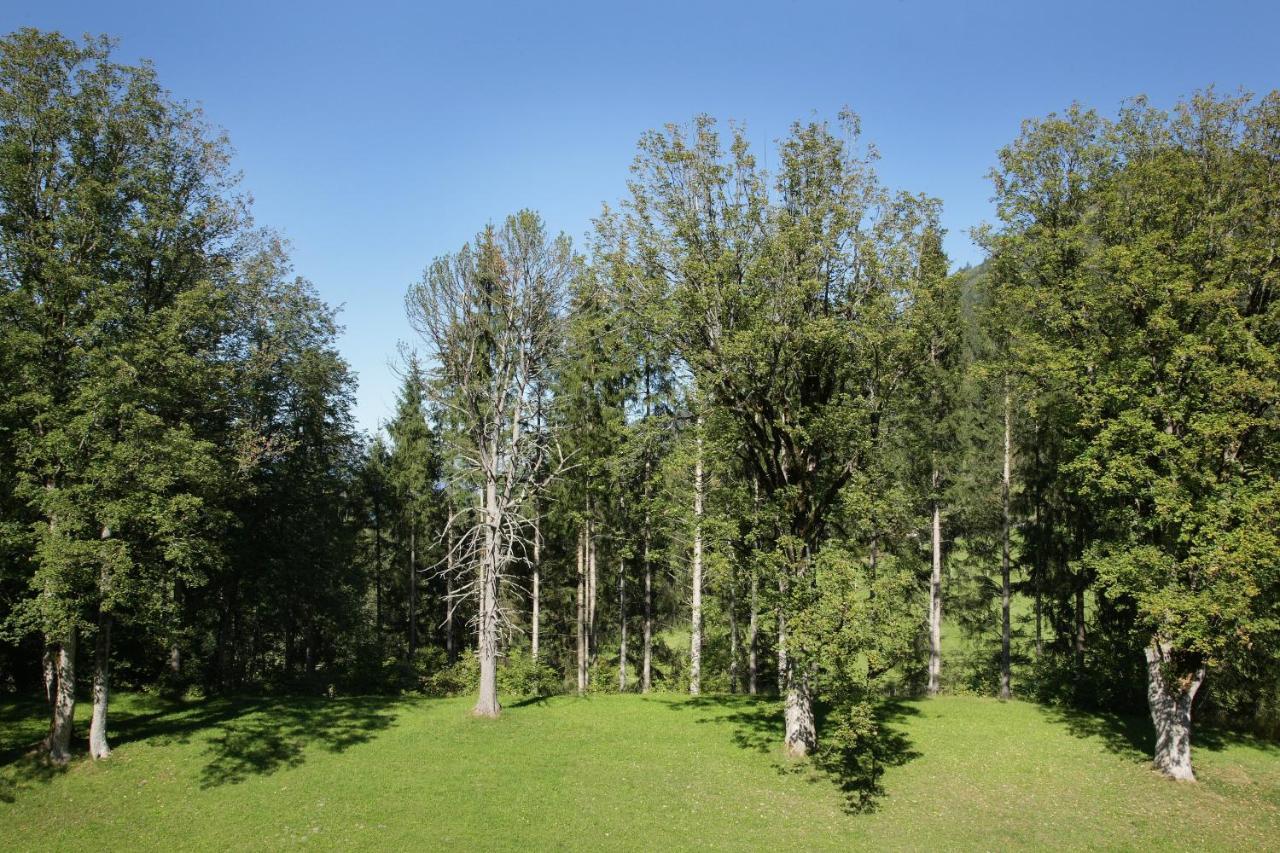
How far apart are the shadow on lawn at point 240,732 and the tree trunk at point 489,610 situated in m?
2.71

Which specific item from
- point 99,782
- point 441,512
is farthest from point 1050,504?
point 99,782

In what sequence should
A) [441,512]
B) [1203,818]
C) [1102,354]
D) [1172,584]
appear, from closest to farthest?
[1203,818]
[1172,584]
[1102,354]
[441,512]

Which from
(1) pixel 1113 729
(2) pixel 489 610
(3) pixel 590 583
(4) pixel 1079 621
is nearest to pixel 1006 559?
(4) pixel 1079 621

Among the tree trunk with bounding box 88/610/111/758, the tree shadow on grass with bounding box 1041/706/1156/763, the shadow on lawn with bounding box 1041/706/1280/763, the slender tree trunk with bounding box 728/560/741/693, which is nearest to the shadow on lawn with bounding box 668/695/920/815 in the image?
the slender tree trunk with bounding box 728/560/741/693

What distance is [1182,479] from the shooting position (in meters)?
16.0

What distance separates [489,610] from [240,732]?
6808mm

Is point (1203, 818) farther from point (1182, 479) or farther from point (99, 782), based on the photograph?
point (99, 782)

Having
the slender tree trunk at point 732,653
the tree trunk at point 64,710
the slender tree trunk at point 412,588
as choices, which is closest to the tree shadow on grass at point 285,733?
the tree trunk at point 64,710

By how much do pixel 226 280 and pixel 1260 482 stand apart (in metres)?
25.7

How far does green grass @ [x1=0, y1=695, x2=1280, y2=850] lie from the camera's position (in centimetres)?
1350

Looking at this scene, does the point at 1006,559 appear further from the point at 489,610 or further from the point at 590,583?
the point at 489,610

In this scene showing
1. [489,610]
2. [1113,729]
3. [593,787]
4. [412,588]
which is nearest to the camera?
[593,787]

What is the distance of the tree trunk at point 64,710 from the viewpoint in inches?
634

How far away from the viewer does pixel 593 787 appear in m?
15.8
